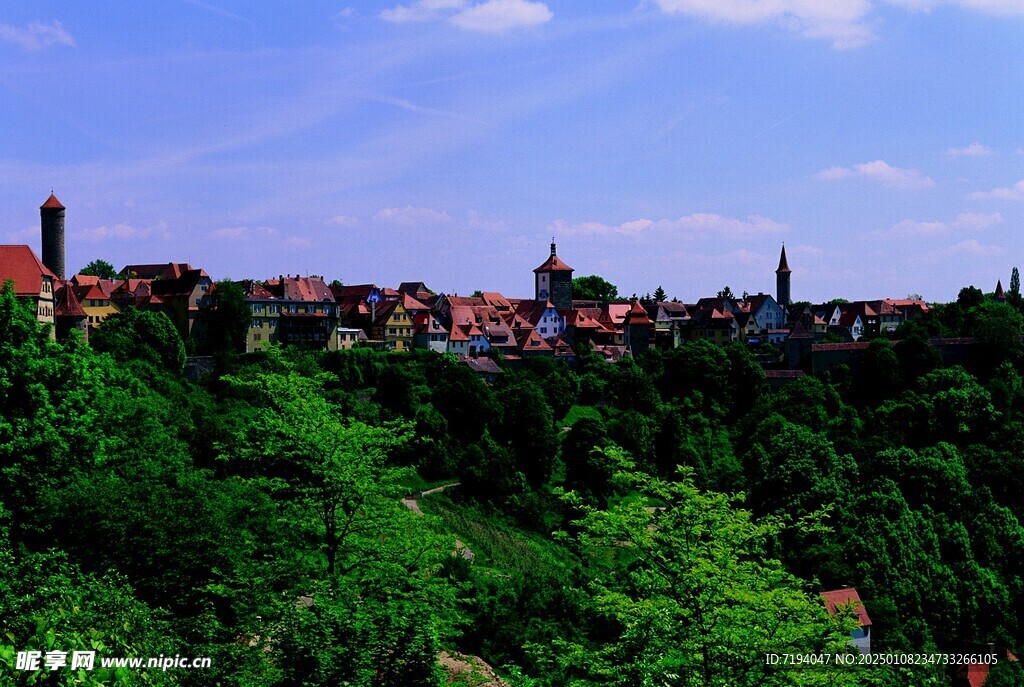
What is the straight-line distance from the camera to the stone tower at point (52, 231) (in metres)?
58.8

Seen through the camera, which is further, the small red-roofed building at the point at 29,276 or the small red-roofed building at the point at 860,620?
the small red-roofed building at the point at 29,276

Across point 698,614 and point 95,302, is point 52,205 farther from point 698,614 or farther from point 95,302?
point 698,614

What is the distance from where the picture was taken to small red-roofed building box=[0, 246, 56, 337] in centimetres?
4484

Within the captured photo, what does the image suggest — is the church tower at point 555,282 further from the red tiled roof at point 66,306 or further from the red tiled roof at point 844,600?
the red tiled roof at point 844,600

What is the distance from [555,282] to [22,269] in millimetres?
56968

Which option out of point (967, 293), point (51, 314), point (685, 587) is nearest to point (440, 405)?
point (51, 314)

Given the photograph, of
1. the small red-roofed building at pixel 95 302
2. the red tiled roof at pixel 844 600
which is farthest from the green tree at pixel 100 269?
the red tiled roof at pixel 844 600

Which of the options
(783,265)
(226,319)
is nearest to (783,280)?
(783,265)

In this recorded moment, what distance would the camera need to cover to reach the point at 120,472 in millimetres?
25266

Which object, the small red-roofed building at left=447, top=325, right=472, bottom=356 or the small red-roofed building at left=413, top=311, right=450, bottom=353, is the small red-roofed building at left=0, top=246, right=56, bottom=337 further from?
the small red-roofed building at left=447, top=325, right=472, bottom=356

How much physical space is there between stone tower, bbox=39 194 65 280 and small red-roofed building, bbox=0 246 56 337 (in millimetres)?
12957

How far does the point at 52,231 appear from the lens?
5906 cm

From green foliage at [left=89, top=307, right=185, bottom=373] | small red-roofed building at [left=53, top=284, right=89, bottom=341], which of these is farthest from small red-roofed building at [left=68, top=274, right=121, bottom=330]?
small red-roofed building at [left=53, top=284, right=89, bottom=341]

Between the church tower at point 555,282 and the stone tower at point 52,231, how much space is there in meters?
47.4
